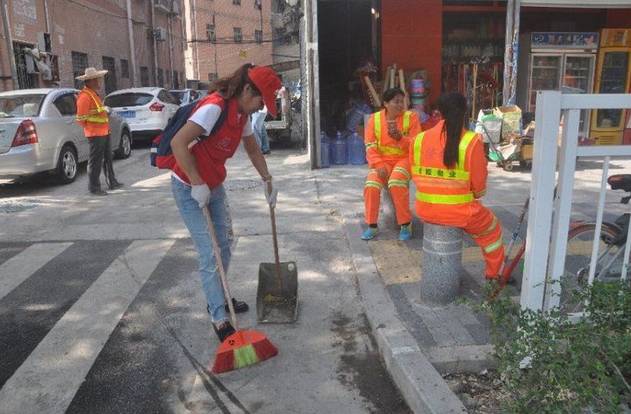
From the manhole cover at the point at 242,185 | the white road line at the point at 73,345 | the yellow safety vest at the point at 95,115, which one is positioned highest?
the yellow safety vest at the point at 95,115

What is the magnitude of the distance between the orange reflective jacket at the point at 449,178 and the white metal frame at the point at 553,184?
879mm

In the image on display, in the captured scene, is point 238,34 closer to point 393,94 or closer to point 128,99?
point 128,99

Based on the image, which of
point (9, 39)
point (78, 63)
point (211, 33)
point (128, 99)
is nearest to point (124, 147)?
point (128, 99)

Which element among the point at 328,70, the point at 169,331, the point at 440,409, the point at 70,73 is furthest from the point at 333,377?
the point at 70,73

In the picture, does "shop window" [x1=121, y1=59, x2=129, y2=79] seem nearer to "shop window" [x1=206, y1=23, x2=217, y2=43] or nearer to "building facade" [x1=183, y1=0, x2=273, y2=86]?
"building facade" [x1=183, y1=0, x2=273, y2=86]

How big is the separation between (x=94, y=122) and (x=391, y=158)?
16.7ft

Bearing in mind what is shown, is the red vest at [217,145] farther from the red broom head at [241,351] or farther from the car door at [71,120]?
the car door at [71,120]

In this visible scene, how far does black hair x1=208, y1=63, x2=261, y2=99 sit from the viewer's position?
3.36m

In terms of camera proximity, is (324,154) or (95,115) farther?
(324,154)

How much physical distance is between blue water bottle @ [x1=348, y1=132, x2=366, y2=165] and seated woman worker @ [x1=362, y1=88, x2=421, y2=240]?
475 cm

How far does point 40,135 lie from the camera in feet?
28.8

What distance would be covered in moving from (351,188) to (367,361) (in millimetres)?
5036

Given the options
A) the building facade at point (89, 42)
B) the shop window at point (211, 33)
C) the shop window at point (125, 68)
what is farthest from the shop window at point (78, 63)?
the shop window at point (211, 33)

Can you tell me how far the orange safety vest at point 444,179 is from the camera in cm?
378
